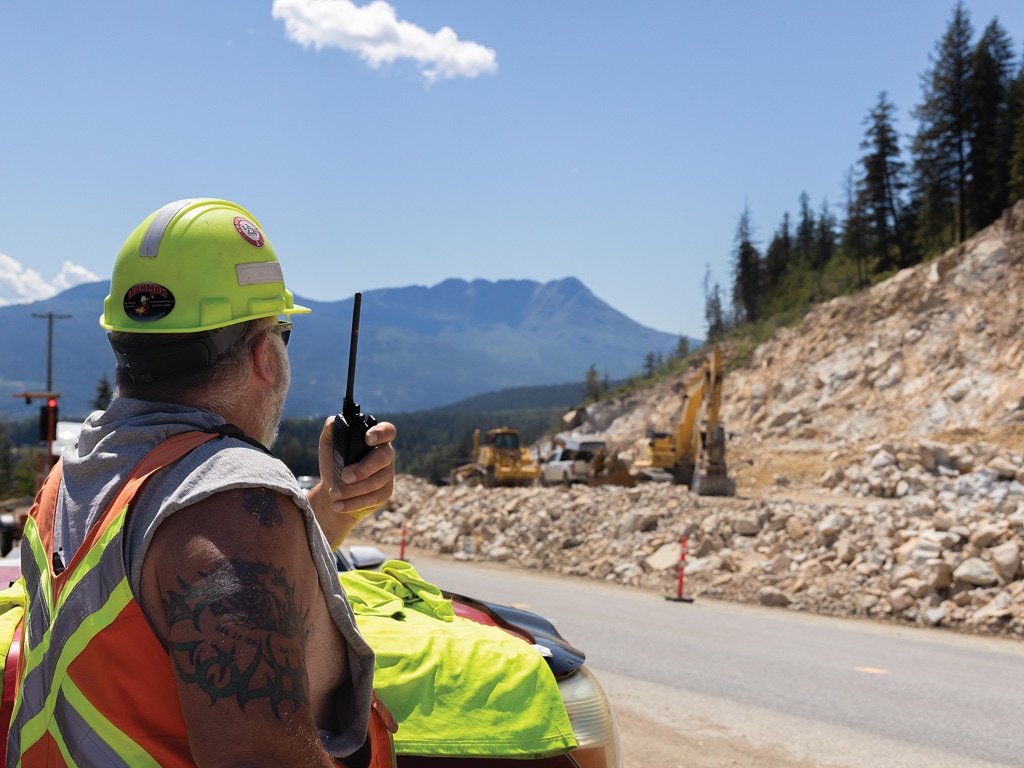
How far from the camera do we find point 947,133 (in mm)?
50031

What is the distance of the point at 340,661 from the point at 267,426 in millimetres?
533

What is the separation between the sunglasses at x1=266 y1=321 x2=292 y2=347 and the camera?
1.96 metres

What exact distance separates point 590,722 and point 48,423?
12.5m

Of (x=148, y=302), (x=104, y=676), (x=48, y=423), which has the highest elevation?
(x=148, y=302)

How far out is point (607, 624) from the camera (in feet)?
35.9

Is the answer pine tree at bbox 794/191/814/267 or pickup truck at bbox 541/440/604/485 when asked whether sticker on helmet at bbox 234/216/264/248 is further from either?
pine tree at bbox 794/191/814/267

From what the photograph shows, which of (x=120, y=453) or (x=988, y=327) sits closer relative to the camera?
(x=120, y=453)

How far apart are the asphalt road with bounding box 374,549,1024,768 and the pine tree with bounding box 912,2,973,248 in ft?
142

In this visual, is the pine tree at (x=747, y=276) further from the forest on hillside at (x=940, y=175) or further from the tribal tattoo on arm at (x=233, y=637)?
the tribal tattoo on arm at (x=233, y=637)

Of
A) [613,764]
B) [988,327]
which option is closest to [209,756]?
[613,764]

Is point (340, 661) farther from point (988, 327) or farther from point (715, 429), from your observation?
point (988, 327)

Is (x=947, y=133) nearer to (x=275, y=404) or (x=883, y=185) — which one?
(x=883, y=185)

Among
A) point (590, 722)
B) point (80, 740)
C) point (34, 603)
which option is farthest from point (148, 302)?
point (590, 722)

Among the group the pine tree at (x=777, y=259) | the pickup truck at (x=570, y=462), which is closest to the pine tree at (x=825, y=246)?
the pine tree at (x=777, y=259)
